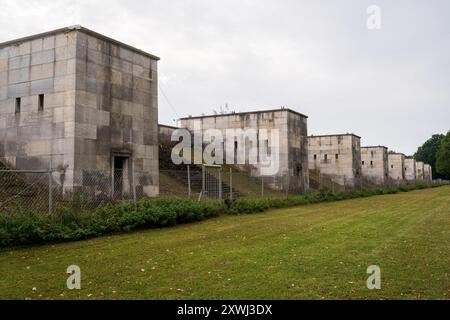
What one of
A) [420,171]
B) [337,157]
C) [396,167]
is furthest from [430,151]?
[337,157]

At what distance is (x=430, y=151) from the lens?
121 meters

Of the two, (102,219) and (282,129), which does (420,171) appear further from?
(102,219)

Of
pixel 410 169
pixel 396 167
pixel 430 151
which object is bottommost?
A: pixel 410 169

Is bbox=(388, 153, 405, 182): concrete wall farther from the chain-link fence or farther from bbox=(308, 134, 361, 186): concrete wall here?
the chain-link fence

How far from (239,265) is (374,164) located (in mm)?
57875

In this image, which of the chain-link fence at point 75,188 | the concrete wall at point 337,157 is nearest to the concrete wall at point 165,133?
the chain-link fence at point 75,188

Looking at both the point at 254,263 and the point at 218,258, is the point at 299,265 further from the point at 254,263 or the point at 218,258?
the point at 218,258

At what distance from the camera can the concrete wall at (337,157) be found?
1853 inches

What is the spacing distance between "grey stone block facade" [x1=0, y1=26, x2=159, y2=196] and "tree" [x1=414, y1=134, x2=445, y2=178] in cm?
11847

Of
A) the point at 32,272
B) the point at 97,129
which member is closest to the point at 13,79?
the point at 97,129

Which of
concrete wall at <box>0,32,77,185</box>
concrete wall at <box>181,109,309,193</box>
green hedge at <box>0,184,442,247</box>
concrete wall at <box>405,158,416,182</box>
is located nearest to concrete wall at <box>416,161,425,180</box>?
concrete wall at <box>405,158,416,182</box>

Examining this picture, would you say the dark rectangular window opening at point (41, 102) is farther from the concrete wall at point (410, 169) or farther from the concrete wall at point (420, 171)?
the concrete wall at point (420, 171)

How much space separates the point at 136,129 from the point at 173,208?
4600 mm

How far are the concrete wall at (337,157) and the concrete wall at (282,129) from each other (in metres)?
13.5
